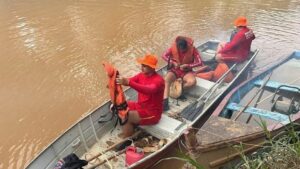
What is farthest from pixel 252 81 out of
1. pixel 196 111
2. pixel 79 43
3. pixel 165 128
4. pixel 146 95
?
pixel 79 43

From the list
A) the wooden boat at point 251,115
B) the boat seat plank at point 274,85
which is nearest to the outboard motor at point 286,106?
the wooden boat at point 251,115

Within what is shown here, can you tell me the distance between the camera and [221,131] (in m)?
5.83

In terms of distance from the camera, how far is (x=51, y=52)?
11773 mm

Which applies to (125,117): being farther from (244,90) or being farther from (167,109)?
(244,90)

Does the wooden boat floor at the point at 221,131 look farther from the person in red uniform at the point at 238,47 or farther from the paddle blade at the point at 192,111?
the person in red uniform at the point at 238,47

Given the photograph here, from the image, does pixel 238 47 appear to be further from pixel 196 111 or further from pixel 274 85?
pixel 196 111

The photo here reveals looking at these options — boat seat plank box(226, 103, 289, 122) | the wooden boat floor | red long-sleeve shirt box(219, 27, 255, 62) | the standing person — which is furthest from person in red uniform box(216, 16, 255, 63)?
the wooden boat floor

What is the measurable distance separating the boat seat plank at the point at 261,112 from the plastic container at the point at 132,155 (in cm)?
207

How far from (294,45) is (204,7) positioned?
17.8ft

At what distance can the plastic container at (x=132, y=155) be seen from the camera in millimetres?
5867

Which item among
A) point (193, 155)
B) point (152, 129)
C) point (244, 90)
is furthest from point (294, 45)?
point (193, 155)

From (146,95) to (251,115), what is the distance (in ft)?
6.82

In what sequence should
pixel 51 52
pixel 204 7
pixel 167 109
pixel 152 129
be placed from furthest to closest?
pixel 204 7
pixel 51 52
pixel 167 109
pixel 152 129

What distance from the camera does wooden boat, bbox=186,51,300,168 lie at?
539cm
